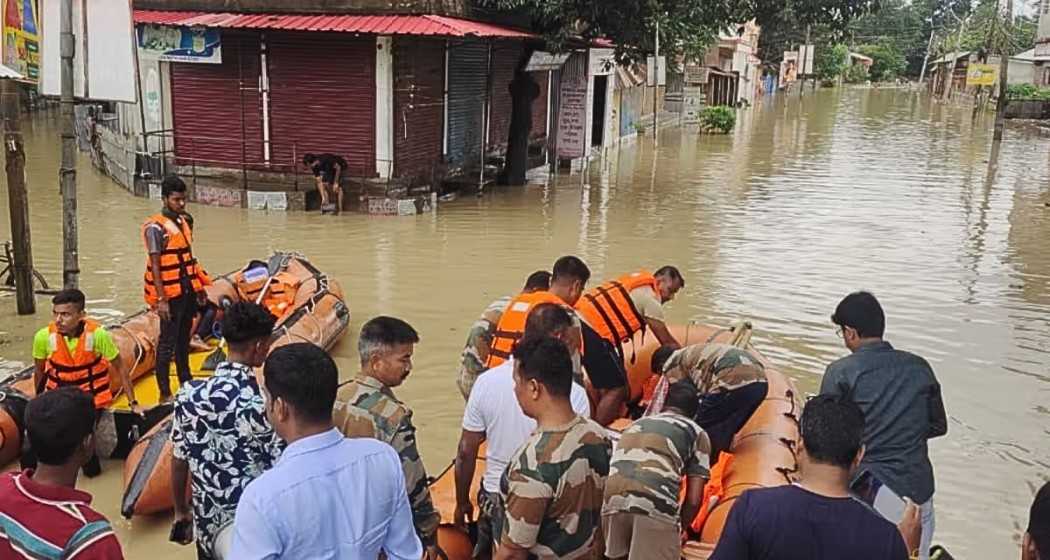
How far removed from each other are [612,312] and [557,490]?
113 inches

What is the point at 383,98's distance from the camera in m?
15.5

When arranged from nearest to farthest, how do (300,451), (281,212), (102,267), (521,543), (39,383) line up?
(300,451), (521,543), (39,383), (102,267), (281,212)

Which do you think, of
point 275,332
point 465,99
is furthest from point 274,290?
point 465,99

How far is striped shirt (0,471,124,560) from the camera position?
2.32 m

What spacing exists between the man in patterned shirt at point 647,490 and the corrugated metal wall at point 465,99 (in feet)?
47.1

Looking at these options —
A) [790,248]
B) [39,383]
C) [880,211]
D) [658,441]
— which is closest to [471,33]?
[790,248]

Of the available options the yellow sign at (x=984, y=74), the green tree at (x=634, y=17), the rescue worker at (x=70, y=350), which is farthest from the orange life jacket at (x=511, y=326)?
the yellow sign at (x=984, y=74)

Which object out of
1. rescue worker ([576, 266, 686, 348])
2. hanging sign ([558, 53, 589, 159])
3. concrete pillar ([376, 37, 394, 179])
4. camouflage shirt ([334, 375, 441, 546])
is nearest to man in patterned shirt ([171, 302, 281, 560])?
camouflage shirt ([334, 375, 441, 546])

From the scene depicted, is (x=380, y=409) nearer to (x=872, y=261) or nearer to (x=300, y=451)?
(x=300, y=451)

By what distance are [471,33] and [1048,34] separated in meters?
39.8

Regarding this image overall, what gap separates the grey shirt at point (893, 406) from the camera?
3846 millimetres

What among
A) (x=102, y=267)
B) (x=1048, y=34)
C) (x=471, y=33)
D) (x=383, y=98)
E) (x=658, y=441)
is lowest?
(x=102, y=267)

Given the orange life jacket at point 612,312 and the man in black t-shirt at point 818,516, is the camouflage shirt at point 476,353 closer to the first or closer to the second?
the orange life jacket at point 612,312

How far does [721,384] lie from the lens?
5.10 meters
